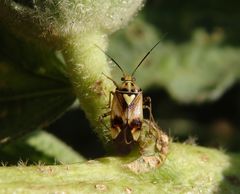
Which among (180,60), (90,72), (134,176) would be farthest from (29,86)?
(180,60)

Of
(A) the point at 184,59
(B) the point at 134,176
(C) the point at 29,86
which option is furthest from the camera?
(A) the point at 184,59

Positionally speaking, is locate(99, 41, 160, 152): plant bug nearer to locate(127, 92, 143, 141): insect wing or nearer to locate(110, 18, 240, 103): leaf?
locate(127, 92, 143, 141): insect wing

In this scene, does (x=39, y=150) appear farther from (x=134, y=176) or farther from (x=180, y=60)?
(x=180, y=60)

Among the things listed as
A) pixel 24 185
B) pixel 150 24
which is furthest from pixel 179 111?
pixel 24 185

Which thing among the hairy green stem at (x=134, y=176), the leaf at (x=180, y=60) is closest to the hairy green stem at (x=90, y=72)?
the hairy green stem at (x=134, y=176)

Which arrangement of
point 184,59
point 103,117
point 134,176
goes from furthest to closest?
point 184,59 → point 103,117 → point 134,176

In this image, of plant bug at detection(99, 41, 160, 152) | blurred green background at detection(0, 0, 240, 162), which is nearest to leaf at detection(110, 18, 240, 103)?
blurred green background at detection(0, 0, 240, 162)
